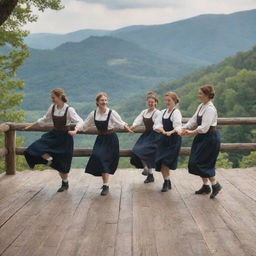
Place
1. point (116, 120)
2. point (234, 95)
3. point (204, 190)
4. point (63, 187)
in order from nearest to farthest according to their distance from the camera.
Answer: point (204, 190)
point (116, 120)
point (63, 187)
point (234, 95)

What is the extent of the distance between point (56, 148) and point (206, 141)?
2.15m

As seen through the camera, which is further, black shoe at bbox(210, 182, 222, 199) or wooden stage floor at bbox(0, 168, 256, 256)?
black shoe at bbox(210, 182, 222, 199)

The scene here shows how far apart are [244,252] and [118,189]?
9.45 ft

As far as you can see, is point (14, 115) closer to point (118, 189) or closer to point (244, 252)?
point (118, 189)

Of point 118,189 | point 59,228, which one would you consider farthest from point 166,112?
point 59,228

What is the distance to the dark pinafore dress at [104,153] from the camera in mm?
6121

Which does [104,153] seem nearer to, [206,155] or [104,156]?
[104,156]

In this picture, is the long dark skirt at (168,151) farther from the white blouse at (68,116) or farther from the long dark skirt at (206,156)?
the white blouse at (68,116)

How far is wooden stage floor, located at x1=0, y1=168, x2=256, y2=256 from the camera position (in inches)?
154

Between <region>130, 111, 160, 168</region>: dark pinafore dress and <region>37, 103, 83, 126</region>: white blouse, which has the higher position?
<region>37, 103, 83, 126</region>: white blouse

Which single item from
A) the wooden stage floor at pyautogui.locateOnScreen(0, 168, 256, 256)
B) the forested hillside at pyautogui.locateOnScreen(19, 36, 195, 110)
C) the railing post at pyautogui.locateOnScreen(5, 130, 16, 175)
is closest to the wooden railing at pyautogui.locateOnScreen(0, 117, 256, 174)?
the railing post at pyautogui.locateOnScreen(5, 130, 16, 175)

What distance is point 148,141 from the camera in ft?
22.2

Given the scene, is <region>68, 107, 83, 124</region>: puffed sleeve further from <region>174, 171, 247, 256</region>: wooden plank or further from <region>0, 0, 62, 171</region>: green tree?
<region>0, 0, 62, 171</region>: green tree

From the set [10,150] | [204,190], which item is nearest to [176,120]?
[204,190]
